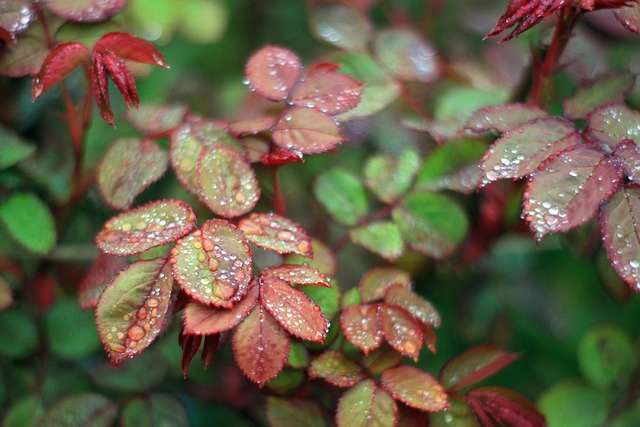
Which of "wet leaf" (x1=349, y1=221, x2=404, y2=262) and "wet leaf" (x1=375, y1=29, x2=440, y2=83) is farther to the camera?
"wet leaf" (x1=375, y1=29, x2=440, y2=83)

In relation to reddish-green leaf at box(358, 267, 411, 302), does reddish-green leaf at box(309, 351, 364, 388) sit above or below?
below

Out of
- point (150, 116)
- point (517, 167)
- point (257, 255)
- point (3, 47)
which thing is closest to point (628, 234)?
point (517, 167)

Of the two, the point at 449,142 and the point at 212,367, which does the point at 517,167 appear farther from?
the point at 212,367

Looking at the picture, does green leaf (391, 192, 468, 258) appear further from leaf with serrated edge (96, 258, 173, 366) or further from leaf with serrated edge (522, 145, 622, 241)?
leaf with serrated edge (96, 258, 173, 366)

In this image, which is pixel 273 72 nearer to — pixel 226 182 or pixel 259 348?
pixel 226 182

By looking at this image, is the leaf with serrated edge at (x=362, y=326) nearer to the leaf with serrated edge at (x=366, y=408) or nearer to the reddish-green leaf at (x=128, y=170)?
the leaf with serrated edge at (x=366, y=408)

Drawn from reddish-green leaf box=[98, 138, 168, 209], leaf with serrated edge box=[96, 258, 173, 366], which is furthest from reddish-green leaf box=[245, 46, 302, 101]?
leaf with serrated edge box=[96, 258, 173, 366]
